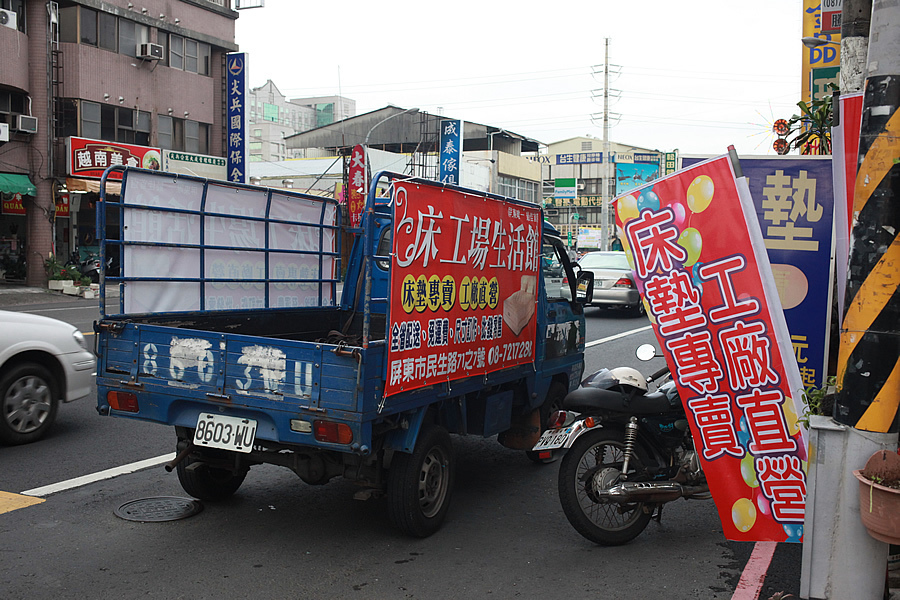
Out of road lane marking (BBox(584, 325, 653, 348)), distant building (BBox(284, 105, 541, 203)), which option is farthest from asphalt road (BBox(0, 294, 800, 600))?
distant building (BBox(284, 105, 541, 203))

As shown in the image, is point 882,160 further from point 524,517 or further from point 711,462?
point 524,517

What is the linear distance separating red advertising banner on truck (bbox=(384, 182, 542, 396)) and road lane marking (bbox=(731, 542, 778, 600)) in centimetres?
205

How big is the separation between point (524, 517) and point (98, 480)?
3.19 m

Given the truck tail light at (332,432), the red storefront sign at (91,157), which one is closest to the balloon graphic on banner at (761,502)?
the truck tail light at (332,432)

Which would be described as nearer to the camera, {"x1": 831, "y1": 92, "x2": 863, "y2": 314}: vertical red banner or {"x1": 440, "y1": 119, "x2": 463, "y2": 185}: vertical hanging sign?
{"x1": 831, "y1": 92, "x2": 863, "y2": 314}: vertical red banner

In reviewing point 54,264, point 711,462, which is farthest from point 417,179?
point 54,264

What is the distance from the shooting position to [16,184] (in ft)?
74.7

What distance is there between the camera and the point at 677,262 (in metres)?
4.32

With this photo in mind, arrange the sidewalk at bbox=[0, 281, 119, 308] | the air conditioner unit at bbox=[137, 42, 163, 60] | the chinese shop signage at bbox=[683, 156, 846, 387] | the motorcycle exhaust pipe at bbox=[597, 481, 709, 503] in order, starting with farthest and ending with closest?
1. the air conditioner unit at bbox=[137, 42, 163, 60]
2. the sidewalk at bbox=[0, 281, 119, 308]
3. the chinese shop signage at bbox=[683, 156, 846, 387]
4. the motorcycle exhaust pipe at bbox=[597, 481, 709, 503]

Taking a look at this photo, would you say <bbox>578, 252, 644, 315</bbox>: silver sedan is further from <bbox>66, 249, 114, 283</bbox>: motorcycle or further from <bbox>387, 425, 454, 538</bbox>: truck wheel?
<bbox>66, 249, 114, 283</bbox>: motorcycle

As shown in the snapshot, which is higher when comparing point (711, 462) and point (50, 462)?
point (711, 462)

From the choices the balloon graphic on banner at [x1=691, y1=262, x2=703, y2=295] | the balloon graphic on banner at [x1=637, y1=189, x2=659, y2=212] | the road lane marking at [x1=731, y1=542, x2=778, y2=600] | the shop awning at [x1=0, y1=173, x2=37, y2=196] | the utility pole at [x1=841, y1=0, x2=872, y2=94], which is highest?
the shop awning at [x1=0, y1=173, x2=37, y2=196]

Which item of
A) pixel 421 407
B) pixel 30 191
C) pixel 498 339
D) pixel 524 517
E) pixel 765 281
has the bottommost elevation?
pixel 524 517

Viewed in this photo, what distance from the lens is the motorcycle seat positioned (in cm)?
485
